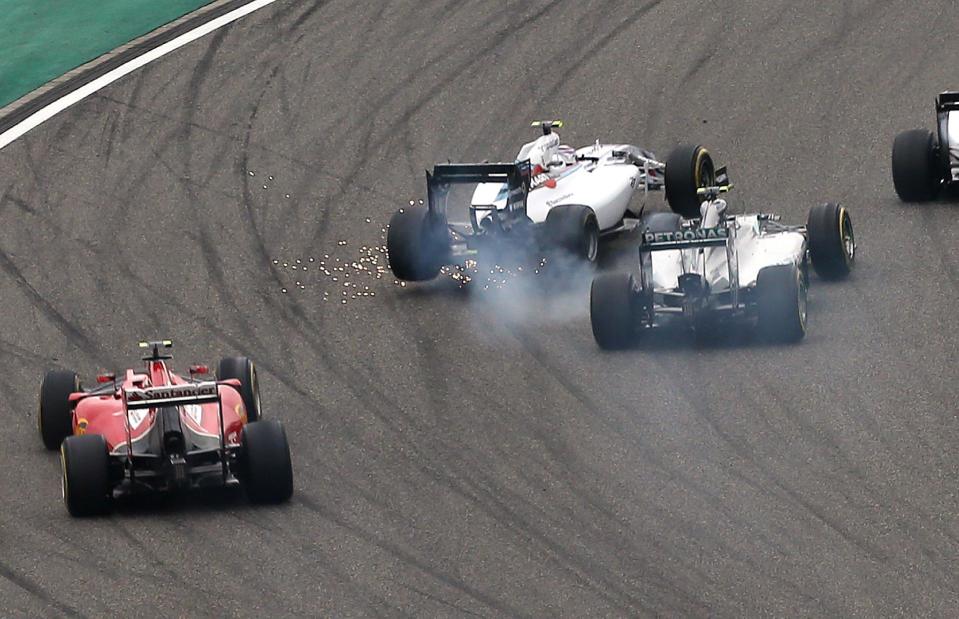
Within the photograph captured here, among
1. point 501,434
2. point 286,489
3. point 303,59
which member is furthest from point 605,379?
point 303,59

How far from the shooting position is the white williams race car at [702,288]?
755 inches

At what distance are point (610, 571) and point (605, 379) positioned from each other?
4323 mm

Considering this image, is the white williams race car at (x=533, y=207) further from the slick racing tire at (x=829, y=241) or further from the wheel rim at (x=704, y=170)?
the slick racing tire at (x=829, y=241)

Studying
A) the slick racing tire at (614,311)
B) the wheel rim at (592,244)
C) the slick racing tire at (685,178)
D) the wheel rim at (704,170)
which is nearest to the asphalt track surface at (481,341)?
the slick racing tire at (614,311)

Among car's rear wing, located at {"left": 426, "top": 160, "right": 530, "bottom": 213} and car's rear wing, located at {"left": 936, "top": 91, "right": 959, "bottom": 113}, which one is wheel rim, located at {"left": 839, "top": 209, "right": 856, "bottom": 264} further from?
car's rear wing, located at {"left": 426, "top": 160, "right": 530, "bottom": 213}

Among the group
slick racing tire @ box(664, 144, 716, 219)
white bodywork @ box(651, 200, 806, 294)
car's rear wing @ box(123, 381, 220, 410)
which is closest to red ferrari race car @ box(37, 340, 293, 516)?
car's rear wing @ box(123, 381, 220, 410)

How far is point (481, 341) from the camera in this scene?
2045 cm

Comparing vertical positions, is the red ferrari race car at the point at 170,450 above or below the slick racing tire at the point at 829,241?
below

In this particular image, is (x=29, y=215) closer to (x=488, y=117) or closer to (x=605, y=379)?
(x=488, y=117)

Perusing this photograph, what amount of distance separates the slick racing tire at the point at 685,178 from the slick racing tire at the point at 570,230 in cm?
158

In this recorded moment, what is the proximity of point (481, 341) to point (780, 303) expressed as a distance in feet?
10.2

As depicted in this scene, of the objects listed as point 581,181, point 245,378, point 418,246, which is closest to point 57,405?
point 245,378

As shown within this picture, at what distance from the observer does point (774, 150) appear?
1011 inches

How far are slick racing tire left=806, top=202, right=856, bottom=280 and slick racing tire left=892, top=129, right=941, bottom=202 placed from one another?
2474 millimetres
